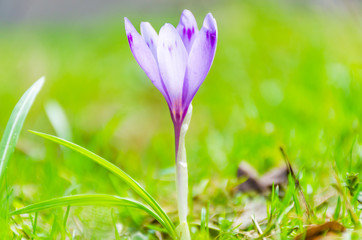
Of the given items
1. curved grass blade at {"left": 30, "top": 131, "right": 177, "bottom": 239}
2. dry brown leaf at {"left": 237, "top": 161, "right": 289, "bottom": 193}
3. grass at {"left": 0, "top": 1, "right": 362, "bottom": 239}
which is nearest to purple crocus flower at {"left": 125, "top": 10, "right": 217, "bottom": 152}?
curved grass blade at {"left": 30, "top": 131, "right": 177, "bottom": 239}

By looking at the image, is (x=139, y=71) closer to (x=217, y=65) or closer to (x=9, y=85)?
(x=217, y=65)

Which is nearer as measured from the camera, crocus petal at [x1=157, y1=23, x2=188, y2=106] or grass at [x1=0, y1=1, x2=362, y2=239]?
crocus petal at [x1=157, y1=23, x2=188, y2=106]

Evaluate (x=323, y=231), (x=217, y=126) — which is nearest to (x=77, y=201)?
(x=323, y=231)

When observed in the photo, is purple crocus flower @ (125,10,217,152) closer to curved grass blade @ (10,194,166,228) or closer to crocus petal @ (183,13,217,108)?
crocus petal @ (183,13,217,108)

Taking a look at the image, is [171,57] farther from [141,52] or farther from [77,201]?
[77,201]

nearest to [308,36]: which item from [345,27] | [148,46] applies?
[345,27]

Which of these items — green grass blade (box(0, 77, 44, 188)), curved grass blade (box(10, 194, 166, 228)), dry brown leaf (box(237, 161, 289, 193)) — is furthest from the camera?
dry brown leaf (box(237, 161, 289, 193))
